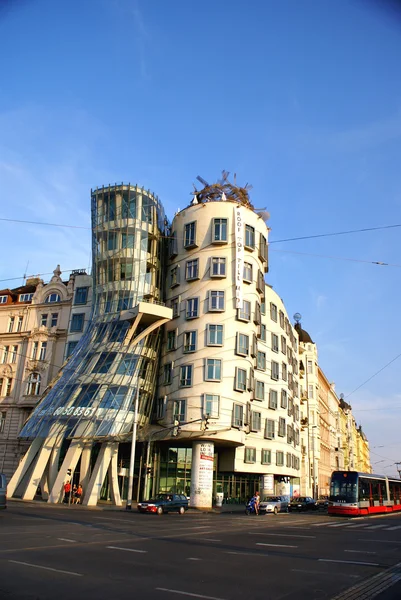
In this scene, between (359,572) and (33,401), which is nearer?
(359,572)

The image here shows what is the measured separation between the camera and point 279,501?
42281 millimetres

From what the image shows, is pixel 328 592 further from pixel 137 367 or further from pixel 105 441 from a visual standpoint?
pixel 137 367

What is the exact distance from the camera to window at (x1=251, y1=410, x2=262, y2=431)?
48925 mm

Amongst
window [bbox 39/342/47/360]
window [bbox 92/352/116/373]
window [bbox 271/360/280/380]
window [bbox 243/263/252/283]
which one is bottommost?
window [bbox 92/352/116/373]

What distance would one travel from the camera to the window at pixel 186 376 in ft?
147

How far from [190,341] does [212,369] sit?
3459 millimetres

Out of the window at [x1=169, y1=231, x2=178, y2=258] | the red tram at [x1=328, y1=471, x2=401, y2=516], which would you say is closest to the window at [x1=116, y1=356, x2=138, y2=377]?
the window at [x1=169, y1=231, x2=178, y2=258]

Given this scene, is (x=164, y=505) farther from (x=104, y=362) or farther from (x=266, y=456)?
(x=266, y=456)

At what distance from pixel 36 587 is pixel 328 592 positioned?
197 inches

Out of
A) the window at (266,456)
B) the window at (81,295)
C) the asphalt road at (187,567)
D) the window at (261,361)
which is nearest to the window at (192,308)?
the window at (261,361)

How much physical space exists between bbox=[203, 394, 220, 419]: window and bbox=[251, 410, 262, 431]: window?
700 cm

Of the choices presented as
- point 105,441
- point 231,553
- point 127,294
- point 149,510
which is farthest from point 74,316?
point 231,553

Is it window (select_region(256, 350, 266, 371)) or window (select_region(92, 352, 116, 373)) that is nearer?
window (select_region(92, 352, 116, 373))

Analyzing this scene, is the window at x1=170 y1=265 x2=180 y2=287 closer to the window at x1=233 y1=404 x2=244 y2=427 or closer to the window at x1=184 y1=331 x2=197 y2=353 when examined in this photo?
the window at x1=184 y1=331 x2=197 y2=353
